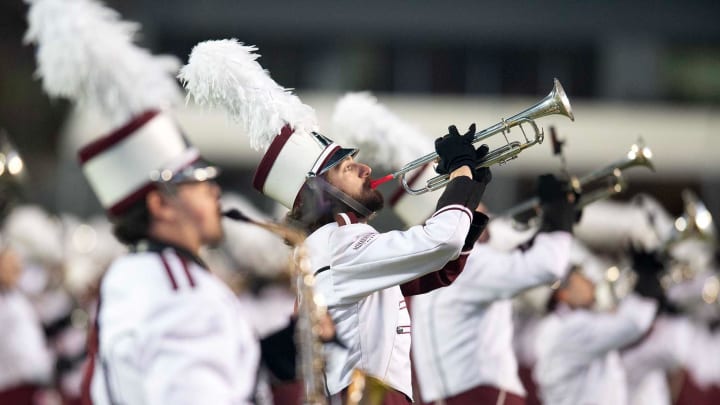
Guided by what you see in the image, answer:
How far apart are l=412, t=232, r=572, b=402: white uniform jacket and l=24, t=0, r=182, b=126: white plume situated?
267 centimetres

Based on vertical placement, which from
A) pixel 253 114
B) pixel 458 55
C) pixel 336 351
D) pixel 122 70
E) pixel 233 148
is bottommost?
pixel 233 148

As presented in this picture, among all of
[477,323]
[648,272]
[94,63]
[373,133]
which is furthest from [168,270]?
[648,272]

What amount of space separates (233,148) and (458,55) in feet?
18.6

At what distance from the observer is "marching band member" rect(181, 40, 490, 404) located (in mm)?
4621

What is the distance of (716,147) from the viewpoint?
93.6ft

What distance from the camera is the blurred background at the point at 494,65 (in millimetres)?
28047

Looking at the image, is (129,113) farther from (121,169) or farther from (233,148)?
(233,148)

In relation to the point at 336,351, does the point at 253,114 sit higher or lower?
higher

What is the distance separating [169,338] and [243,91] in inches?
53.9

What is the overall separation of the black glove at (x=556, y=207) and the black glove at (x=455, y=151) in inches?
63.4

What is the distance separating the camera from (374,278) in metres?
4.66

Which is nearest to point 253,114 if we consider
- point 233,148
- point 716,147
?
point 233,148

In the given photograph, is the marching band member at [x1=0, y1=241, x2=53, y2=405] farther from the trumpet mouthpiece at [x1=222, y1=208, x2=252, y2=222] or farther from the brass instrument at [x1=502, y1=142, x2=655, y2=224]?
the trumpet mouthpiece at [x1=222, y1=208, x2=252, y2=222]

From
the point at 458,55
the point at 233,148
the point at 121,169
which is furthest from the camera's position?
the point at 458,55
